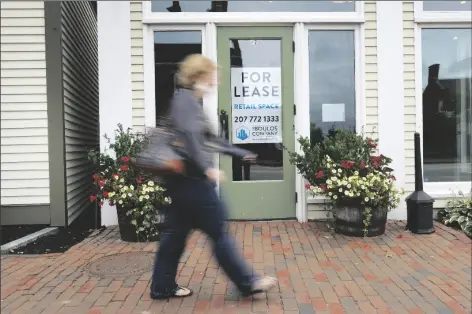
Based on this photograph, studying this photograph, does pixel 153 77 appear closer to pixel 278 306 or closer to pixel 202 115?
pixel 202 115

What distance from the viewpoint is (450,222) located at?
223 inches

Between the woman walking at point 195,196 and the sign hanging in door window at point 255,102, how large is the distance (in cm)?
260

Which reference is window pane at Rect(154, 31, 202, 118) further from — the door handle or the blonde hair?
the blonde hair

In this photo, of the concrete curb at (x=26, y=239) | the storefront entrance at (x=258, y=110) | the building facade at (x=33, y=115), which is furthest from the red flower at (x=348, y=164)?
the concrete curb at (x=26, y=239)

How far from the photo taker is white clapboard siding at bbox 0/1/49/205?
5.75 meters

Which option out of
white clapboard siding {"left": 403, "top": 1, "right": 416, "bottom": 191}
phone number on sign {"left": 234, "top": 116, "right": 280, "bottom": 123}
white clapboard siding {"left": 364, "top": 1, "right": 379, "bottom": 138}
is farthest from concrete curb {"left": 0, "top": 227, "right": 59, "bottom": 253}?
white clapboard siding {"left": 403, "top": 1, "right": 416, "bottom": 191}

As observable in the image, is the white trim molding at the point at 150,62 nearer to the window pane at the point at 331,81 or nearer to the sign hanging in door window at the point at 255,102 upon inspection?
the sign hanging in door window at the point at 255,102

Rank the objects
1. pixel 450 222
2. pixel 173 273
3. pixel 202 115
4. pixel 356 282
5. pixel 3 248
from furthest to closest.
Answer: pixel 450 222, pixel 3 248, pixel 356 282, pixel 173 273, pixel 202 115

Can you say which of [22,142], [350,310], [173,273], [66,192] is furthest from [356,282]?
[22,142]

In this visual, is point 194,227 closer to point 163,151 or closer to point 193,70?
point 163,151

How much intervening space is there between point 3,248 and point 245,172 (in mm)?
2985

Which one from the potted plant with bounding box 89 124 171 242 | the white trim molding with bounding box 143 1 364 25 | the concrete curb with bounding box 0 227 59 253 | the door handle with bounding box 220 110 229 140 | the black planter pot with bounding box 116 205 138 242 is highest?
the white trim molding with bounding box 143 1 364 25

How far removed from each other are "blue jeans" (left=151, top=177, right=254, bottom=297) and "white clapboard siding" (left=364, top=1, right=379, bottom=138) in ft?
11.1

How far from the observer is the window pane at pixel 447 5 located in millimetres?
6055
